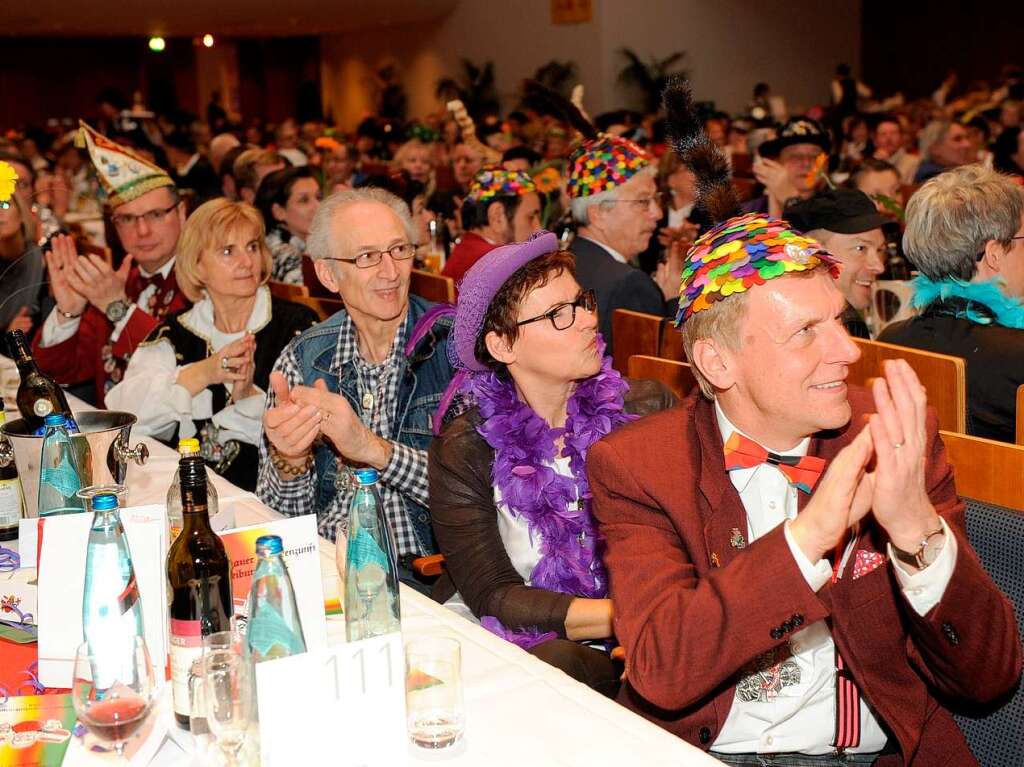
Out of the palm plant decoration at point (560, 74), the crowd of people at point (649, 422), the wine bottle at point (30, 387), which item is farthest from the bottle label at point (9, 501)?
the palm plant decoration at point (560, 74)

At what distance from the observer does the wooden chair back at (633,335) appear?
3.52m

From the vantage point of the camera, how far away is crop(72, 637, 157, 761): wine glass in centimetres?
139

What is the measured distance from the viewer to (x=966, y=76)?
18.8m

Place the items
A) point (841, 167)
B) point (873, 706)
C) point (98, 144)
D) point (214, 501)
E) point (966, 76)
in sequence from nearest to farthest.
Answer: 1. point (873, 706)
2. point (214, 501)
3. point (98, 144)
4. point (841, 167)
5. point (966, 76)

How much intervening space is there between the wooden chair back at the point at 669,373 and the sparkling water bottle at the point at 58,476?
1.37 metres

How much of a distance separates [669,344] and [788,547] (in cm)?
192

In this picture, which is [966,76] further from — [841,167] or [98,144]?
[98,144]

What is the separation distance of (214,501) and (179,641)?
0.52 metres

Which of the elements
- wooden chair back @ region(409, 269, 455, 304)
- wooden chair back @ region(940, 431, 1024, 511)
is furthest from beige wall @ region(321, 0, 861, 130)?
wooden chair back @ region(940, 431, 1024, 511)

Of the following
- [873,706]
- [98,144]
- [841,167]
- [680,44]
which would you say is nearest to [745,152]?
[841,167]

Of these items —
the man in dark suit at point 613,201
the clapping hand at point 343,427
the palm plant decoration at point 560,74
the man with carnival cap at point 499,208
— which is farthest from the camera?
the palm plant decoration at point 560,74

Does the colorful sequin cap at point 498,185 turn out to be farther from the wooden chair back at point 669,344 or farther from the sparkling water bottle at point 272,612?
the sparkling water bottle at point 272,612

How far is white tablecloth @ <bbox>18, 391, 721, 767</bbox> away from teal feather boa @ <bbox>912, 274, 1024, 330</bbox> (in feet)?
5.71

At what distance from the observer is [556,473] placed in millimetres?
2443
